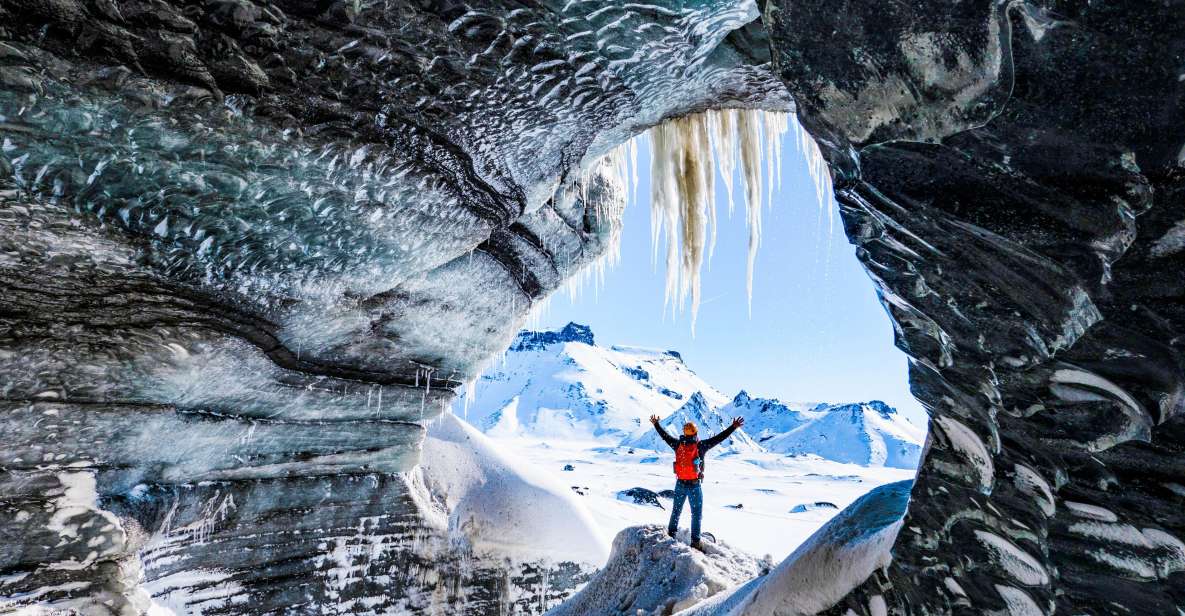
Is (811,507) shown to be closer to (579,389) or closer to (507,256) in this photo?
(507,256)

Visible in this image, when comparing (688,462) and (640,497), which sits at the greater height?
(688,462)

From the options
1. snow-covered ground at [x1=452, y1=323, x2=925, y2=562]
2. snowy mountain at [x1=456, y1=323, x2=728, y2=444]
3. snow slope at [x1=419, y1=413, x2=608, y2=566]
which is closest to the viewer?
snow slope at [x1=419, y1=413, x2=608, y2=566]

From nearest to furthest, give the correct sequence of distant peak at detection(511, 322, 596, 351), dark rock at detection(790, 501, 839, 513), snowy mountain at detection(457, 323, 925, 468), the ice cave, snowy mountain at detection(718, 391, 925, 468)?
the ice cave < dark rock at detection(790, 501, 839, 513) < snowy mountain at detection(718, 391, 925, 468) < snowy mountain at detection(457, 323, 925, 468) < distant peak at detection(511, 322, 596, 351)

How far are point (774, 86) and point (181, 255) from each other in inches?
116

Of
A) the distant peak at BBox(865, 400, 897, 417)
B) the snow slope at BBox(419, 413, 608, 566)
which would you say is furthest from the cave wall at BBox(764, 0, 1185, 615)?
the distant peak at BBox(865, 400, 897, 417)

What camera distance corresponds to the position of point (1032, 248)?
3.88ft

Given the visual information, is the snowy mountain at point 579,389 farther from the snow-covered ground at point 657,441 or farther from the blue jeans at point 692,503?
the blue jeans at point 692,503

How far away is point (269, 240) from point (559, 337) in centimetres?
14612

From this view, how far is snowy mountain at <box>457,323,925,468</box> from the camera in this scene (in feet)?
291

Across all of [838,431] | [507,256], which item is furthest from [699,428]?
[507,256]

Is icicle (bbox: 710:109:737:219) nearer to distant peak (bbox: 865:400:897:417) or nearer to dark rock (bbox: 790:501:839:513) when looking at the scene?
dark rock (bbox: 790:501:839:513)

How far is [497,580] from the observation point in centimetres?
630

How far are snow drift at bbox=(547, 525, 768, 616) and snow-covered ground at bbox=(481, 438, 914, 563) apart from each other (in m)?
0.49

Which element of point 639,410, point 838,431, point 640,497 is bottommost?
point 838,431
